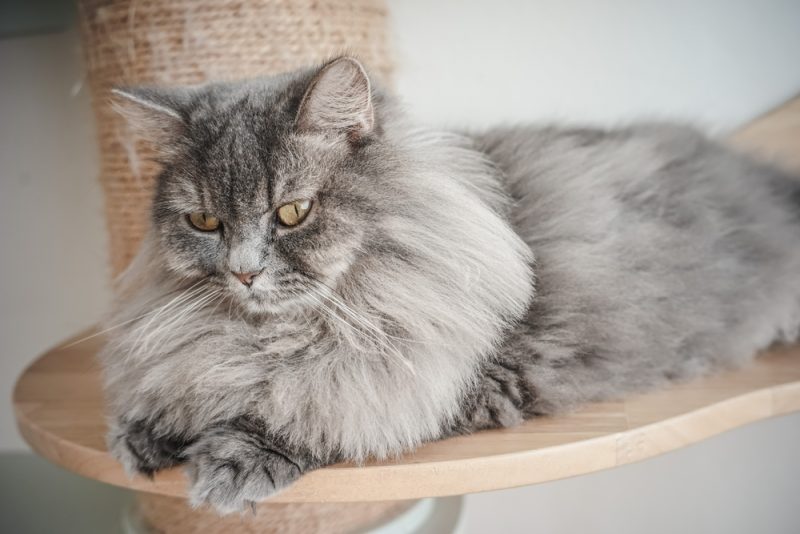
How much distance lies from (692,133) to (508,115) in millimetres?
514

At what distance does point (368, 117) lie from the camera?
91 centimetres

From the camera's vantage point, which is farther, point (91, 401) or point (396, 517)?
point (396, 517)

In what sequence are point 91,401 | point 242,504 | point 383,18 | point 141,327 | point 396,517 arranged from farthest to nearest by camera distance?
point 383,18, point 396,517, point 91,401, point 141,327, point 242,504

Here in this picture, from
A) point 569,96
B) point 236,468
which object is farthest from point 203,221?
point 569,96

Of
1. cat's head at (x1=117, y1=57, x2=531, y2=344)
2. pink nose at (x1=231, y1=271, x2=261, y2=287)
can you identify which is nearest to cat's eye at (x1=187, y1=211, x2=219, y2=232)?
cat's head at (x1=117, y1=57, x2=531, y2=344)

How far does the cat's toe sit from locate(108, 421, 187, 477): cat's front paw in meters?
0.07

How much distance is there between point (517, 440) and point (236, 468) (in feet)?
1.28

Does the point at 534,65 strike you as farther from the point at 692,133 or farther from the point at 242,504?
the point at 242,504

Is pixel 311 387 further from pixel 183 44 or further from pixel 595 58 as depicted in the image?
pixel 595 58

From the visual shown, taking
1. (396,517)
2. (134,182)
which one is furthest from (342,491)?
(134,182)

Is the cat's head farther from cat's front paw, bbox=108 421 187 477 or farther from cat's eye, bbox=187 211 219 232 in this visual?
cat's front paw, bbox=108 421 187 477

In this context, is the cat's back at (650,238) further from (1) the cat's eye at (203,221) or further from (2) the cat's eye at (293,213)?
(1) the cat's eye at (203,221)

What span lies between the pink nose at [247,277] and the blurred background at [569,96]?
99cm

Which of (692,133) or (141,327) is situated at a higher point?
(692,133)
